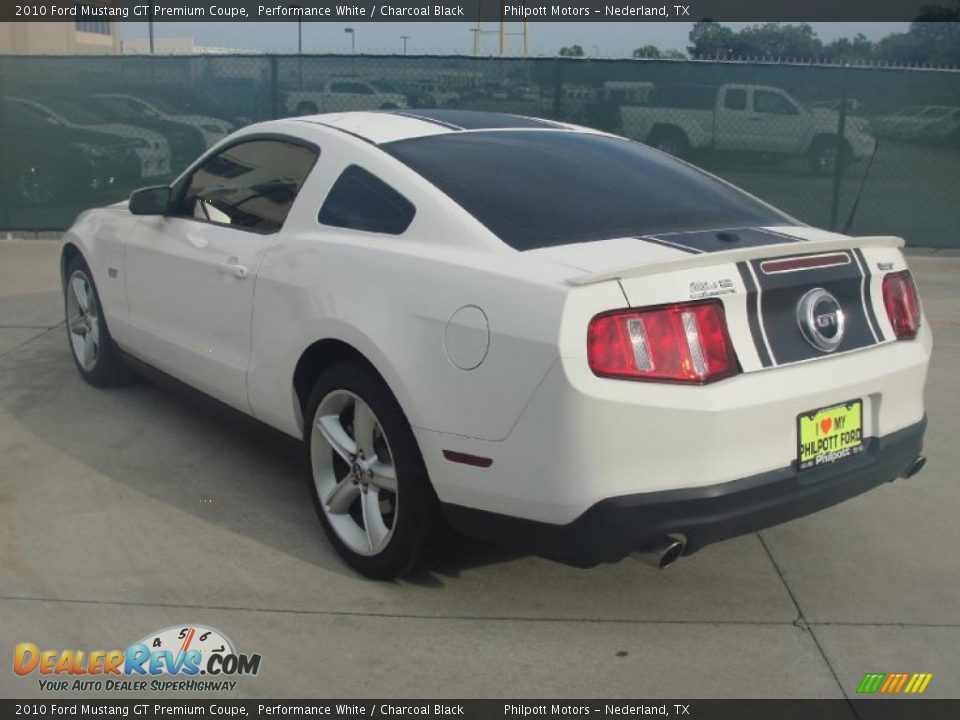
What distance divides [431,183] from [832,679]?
6.81ft

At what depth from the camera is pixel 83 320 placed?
6266 mm

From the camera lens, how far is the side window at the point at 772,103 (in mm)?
11375

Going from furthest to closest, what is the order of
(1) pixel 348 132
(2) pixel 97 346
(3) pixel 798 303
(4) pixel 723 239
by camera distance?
(2) pixel 97 346, (1) pixel 348 132, (4) pixel 723 239, (3) pixel 798 303

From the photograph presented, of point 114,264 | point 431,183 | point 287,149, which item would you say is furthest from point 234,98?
point 431,183

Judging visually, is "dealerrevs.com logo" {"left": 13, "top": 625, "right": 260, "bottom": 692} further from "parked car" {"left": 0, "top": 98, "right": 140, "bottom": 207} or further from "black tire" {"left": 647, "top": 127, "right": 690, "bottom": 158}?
"parked car" {"left": 0, "top": 98, "right": 140, "bottom": 207}

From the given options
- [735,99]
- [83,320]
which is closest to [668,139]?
[735,99]

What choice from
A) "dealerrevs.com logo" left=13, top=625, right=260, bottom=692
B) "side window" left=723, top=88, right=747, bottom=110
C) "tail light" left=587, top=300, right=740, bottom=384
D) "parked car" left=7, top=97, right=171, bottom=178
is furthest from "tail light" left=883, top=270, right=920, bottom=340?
"parked car" left=7, top=97, right=171, bottom=178

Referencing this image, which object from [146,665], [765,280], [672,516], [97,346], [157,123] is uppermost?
[157,123]

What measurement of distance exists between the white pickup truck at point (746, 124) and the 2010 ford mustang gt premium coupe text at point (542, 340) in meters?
7.09

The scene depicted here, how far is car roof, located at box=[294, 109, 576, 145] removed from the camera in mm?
4379

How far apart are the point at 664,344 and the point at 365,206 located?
1404 mm

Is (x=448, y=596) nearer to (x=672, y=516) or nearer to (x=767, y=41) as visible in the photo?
(x=672, y=516)
